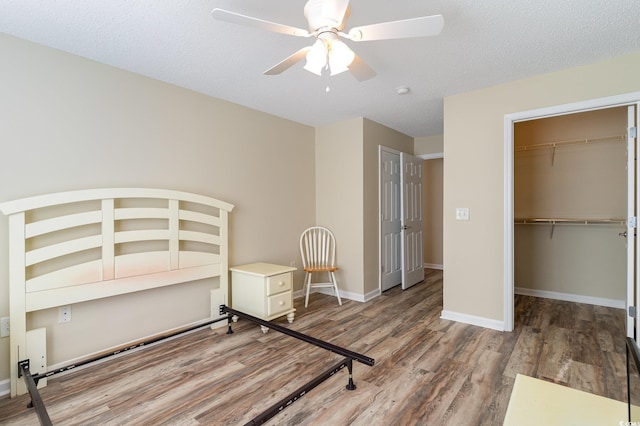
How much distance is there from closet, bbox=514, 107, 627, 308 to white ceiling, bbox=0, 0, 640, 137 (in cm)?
162

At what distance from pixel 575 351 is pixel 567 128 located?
108 inches

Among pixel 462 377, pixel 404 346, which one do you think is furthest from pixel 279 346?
pixel 462 377

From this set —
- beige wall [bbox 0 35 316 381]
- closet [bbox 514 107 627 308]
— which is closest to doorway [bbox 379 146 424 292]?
closet [bbox 514 107 627 308]

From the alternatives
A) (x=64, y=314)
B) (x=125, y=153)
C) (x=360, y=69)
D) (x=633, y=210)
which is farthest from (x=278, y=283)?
(x=633, y=210)

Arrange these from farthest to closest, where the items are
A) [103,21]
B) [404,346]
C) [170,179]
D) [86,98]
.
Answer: [170,179] → [404,346] → [86,98] → [103,21]

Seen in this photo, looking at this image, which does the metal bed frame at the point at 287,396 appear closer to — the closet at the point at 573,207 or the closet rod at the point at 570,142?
the closet at the point at 573,207

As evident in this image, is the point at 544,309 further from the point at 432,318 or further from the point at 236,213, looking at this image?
the point at 236,213

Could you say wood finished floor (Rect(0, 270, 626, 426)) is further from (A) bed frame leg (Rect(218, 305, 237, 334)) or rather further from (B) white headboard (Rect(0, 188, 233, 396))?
(B) white headboard (Rect(0, 188, 233, 396))

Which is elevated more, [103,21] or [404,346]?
[103,21]

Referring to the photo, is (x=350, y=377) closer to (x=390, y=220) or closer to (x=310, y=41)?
(x=310, y=41)

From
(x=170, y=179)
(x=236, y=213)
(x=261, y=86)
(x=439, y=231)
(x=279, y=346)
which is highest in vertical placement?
(x=261, y=86)

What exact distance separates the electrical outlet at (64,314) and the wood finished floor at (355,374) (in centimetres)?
39

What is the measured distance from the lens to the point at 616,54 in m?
2.38

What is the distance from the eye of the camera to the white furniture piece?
297 cm
